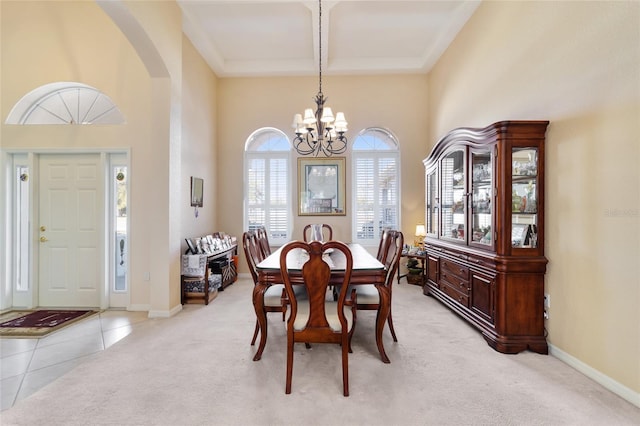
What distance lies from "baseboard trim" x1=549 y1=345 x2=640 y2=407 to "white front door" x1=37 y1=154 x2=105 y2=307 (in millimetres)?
5070

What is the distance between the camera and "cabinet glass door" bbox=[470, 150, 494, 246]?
2.76 m

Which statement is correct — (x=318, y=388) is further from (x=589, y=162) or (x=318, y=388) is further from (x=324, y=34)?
(x=324, y=34)

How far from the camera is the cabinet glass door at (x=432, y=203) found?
404 centimetres

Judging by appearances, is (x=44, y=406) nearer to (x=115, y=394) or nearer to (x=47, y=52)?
(x=115, y=394)

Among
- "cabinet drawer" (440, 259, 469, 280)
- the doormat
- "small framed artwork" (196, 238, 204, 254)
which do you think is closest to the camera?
the doormat

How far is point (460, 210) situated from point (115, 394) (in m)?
3.60

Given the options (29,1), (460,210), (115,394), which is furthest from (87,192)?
(460,210)

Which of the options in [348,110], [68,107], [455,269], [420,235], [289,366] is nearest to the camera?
[289,366]

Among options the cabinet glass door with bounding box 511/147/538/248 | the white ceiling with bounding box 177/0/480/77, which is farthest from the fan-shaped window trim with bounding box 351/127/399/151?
the cabinet glass door with bounding box 511/147/538/248

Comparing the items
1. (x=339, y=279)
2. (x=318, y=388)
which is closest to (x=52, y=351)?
(x=318, y=388)

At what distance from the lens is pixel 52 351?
2531 millimetres

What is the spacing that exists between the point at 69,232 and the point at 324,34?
14.6ft

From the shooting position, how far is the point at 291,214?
5.44 metres

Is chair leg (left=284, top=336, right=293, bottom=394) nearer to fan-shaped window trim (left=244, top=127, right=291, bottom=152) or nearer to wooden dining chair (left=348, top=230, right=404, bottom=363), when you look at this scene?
wooden dining chair (left=348, top=230, right=404, bottom=363)
